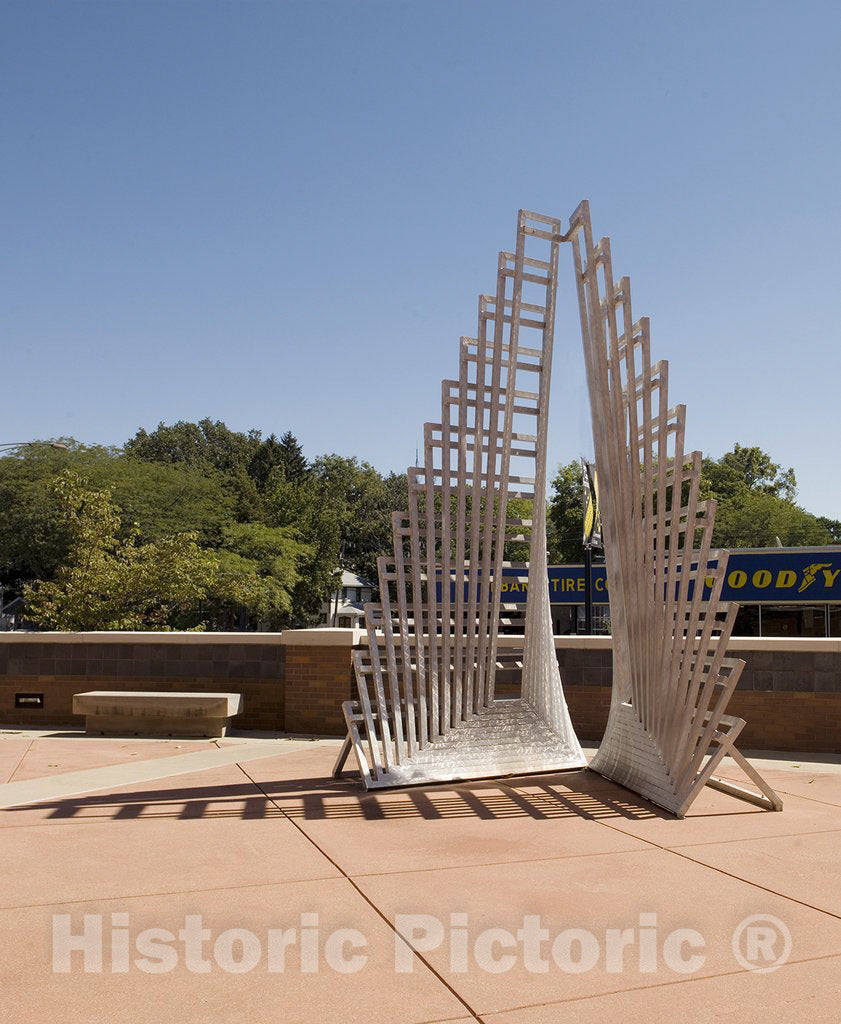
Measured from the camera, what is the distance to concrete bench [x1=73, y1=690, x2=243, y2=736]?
11.1m

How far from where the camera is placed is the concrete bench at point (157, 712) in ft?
36.4

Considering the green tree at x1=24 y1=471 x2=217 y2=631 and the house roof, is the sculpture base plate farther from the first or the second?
the house roof

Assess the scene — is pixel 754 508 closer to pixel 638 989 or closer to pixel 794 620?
pixel 794 620

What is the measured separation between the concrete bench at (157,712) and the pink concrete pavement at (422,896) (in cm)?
271

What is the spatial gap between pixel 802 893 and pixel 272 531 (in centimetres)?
4084

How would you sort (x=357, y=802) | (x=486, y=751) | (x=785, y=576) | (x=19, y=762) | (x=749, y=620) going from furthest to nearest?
(x=749, y=620) → (x=785, y=576) → (x=19, y=762) → (x=486, y=751) → (x=357, y=802)

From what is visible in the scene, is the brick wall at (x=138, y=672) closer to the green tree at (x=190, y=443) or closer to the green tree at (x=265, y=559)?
the green tree at (x=265, y=559)

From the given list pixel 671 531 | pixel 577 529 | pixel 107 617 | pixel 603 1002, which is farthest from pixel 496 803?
pixel 577 529

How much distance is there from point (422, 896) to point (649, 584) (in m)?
3.77

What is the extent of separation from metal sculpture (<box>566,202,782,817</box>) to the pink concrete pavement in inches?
15.7

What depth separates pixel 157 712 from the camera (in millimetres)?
11234

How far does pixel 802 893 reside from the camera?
5.15 m

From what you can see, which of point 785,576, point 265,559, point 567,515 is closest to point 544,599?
point 785,576

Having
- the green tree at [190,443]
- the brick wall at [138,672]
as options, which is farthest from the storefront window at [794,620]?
the green tree at [190,443]
